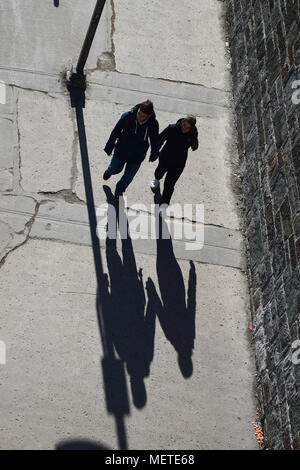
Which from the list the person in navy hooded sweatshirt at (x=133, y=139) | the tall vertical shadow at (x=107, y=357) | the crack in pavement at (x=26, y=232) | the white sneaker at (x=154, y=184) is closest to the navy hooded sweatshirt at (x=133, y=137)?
the person in navy hooded sweatshirt at (x=133, y=139)

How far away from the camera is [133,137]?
8445mm

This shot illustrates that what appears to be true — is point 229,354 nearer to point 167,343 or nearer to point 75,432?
point 167,343

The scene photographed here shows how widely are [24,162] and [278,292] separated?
149 inches

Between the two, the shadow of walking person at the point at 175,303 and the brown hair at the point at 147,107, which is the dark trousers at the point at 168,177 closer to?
the shadow of walking person at the point at 175,303

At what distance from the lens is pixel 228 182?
9.86 meters

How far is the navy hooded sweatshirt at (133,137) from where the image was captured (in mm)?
8305

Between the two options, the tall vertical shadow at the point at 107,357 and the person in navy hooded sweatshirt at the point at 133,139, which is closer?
the tall vertical shadow at the point at 107,357

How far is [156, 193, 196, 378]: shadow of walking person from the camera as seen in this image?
8.21 metres

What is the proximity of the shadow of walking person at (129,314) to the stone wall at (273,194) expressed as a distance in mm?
1403

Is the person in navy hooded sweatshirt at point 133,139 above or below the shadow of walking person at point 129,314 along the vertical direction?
above

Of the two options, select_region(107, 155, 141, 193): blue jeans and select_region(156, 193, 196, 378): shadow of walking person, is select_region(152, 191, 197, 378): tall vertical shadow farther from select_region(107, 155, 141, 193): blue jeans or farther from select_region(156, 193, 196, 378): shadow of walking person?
select_region(107, 155, 141, 193): blue jeans

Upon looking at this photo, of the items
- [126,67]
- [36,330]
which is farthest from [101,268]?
[126,67]

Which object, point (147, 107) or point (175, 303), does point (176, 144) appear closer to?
point (147, 107)

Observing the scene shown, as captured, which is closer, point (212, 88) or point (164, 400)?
point (164, 400)
